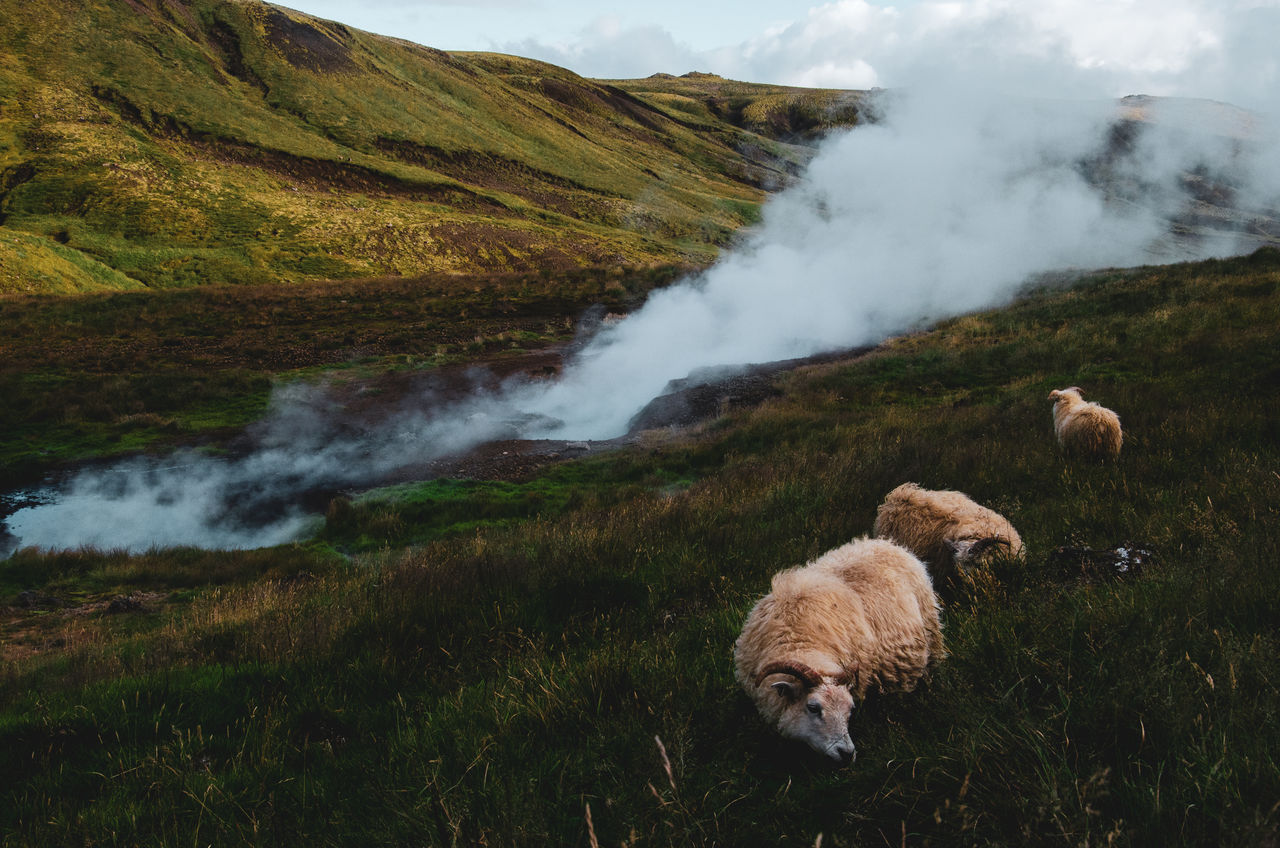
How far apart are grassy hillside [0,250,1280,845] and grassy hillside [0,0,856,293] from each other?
4139cm

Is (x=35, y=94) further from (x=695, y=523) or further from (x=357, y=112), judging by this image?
(x=695, y=523)

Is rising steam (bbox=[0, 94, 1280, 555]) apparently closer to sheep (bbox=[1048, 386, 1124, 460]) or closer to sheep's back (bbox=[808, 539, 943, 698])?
sheep (bbox=[1048, 386, 1124, 460])

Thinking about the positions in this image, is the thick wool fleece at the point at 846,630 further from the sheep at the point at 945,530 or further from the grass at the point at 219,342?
the grass at the point at 219,342

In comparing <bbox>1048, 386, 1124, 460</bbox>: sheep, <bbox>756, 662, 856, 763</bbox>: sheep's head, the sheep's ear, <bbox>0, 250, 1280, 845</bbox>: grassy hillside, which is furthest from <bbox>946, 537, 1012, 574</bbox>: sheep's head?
<bbox>1048, 386, 1124, 460</bbox>: sheep

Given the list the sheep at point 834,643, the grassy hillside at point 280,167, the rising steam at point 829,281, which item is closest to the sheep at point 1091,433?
the sheep at point 834,643

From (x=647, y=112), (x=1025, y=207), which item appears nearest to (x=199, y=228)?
(x=1025, y=207)

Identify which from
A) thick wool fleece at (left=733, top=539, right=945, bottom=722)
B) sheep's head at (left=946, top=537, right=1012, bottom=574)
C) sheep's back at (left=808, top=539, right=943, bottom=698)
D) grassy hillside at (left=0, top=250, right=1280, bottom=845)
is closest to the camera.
Answer: grassy hillside at (left=0, top=250, right=1280, bottom=845)

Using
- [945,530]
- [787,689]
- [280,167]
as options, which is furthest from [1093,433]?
[280,167]

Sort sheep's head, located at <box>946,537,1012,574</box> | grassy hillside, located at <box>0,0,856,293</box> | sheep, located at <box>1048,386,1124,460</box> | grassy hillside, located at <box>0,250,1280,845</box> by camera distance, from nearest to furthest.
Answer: grassy hillside, located at <box>0,250,1280,845</box> → sheep's head, located at <box>946,537,1012,574</box> → sheep, located at <box>1048,386,1124,460</box> → grassy hillside, located at <box>0,0,856,293</box>

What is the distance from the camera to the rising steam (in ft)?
44.2

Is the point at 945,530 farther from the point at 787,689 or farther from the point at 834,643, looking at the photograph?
the point at 787,689

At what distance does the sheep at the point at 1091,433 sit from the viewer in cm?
764

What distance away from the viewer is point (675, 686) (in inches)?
134

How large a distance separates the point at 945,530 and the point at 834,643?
90.9 inches
